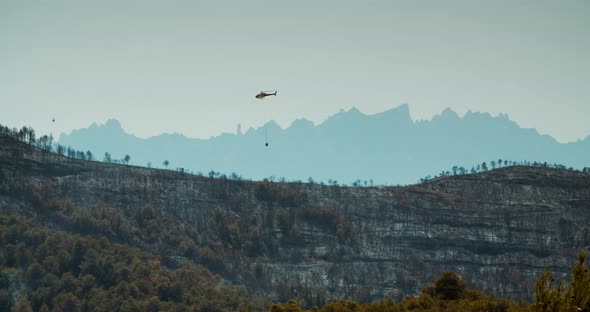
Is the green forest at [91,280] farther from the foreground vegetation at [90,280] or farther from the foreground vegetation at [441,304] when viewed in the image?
the foreground vegetation at [441,304]

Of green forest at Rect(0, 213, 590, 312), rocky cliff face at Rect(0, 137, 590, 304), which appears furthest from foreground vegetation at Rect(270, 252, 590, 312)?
rocky cliff face at Rect(0, 137, 590, 304)

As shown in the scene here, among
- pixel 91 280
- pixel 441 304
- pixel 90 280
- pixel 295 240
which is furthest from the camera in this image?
pixel 295 240

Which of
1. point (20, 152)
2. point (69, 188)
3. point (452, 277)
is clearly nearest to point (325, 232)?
point (69, 188)

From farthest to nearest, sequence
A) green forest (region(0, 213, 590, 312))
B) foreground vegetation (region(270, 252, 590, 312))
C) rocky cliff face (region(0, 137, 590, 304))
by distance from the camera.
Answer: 1. rocky cliff face (region(0, 137, 590, 304))
2. green forest (region(0, 213, 590, 312))
3. foreground vegetation (region(270, 252, 590, 312))

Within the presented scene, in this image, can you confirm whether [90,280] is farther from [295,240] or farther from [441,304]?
[295,240]

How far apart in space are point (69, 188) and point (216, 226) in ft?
122

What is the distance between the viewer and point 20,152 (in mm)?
186375

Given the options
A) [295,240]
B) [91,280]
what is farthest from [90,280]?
[295,240]

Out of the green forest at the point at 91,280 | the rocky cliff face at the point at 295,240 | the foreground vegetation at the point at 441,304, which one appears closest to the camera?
the foreground vegetation at the point at 441,304

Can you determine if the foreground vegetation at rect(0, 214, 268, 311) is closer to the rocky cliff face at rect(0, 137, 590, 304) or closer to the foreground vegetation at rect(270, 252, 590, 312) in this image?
the rocky cliff face at rect(0, 137, 590, 304)

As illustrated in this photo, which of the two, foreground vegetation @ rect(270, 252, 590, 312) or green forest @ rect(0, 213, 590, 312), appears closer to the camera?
foreground vegetation @ rect(270, 252, 590, 312)

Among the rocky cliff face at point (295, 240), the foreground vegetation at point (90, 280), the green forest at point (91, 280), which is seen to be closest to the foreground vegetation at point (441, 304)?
the green forest at point (91, 280)

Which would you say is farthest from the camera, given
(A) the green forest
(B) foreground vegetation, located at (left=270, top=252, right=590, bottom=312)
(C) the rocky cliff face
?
(C) the rocky cliff face

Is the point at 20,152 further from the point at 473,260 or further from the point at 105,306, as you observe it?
the point at 473,260
